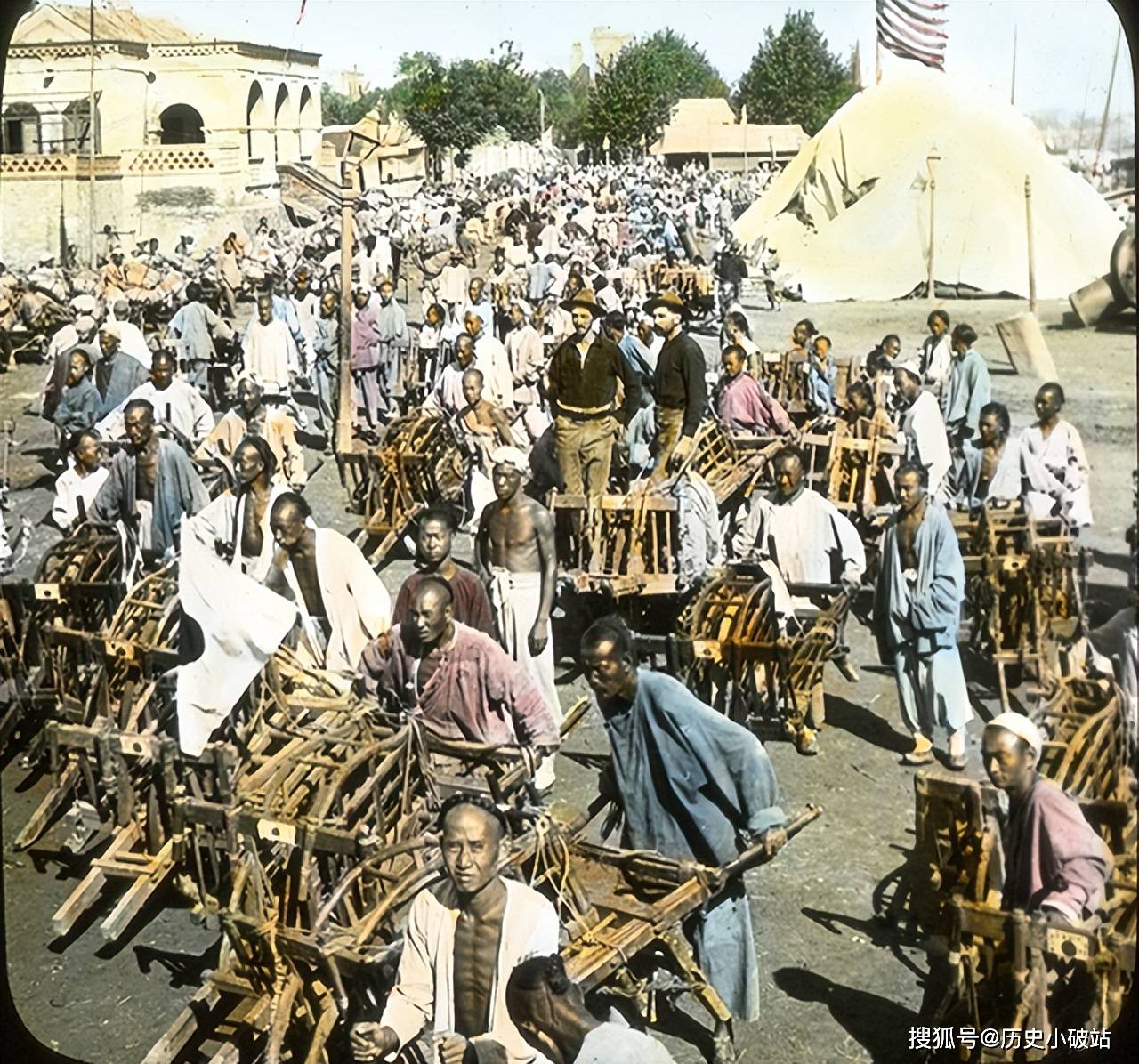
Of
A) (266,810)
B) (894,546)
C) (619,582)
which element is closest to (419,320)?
(619,582)

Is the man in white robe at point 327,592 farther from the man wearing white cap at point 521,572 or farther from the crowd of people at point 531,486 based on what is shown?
the man wearing white cap at point 521,572

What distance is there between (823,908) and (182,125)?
15.0ft

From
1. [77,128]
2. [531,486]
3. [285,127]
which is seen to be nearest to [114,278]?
[77,128]

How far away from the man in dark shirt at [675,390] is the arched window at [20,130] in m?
3.23

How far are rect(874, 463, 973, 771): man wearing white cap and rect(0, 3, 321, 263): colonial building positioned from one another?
3118 mm

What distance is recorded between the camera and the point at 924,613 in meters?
6.07

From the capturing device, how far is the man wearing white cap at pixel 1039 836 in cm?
433

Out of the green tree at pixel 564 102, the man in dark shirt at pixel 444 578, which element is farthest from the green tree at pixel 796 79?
the man in dark shirt at pixel 444 578

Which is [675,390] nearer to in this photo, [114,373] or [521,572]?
[521,572]

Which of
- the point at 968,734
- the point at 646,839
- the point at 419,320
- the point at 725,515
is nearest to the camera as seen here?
the point at 646,839

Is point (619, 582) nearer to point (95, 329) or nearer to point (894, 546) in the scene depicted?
point (894, 546)

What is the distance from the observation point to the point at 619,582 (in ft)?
23.2

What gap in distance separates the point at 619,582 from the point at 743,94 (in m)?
2.30

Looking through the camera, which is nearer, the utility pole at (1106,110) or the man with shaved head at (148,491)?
the utility pole at (1106,110)
